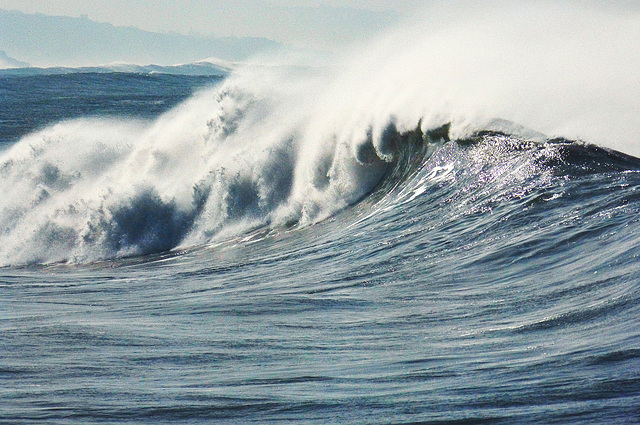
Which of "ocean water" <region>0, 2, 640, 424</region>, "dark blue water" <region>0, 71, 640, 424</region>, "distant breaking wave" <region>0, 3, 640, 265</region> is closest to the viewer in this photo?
"dark blue water" <region>0, 71, 640, 424</region>

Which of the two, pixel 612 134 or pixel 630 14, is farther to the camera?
pixel 630 14

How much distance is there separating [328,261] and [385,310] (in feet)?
9.27

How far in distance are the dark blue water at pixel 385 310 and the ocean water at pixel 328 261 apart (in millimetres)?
28

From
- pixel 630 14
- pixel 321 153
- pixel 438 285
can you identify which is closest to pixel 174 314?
pixel 438 285

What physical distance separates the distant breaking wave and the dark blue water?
35 cm

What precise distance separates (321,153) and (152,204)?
10.6 feet

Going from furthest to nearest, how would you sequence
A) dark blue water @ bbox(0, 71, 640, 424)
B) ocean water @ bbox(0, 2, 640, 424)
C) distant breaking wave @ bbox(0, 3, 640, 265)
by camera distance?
distant breaking wave @ bbox(0, 3, 640, 265)
ocean water @ bbox(0, 2, 640, 424)
dark blue water @ bbox(0, 71, 640, 424)

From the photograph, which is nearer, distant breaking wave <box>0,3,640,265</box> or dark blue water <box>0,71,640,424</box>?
dark blue water <box>0,71,640,424</box>

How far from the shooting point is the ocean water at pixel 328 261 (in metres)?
4.89

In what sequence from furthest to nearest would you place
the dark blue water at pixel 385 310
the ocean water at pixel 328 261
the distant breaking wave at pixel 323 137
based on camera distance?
1. the distant breaking wave at pixel 323 137
2. the ocean water at pixel 328 261
3. the dark blue water at pixel 385 310

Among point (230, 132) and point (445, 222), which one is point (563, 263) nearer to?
point (445, 222)

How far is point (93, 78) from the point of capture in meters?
58.4

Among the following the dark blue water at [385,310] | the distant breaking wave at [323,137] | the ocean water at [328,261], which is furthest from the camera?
the distant breaking wave at [323,137]

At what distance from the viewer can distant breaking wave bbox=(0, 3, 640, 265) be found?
1274 centimetres
